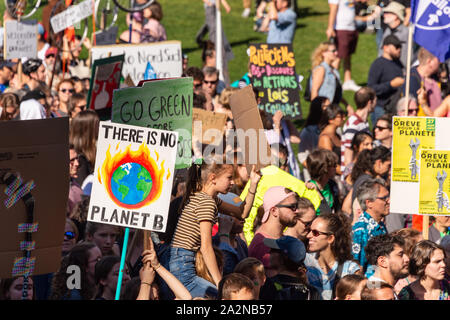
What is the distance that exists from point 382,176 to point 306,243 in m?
2.40

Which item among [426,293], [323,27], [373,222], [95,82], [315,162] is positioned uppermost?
[323,27]

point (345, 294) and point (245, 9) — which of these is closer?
point (345, 294)

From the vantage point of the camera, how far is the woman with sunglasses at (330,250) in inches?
260

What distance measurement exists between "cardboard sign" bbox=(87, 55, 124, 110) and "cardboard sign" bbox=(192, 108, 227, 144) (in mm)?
850

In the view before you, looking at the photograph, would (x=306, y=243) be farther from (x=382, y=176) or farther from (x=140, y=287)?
(x=382, y=176)

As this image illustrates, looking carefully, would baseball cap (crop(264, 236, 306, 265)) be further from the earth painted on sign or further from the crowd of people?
the earth painted on sign

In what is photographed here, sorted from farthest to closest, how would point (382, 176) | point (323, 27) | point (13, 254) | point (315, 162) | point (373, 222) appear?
point (323, 27), point (382, 176), point (315, 162), point (373, 222), point (13, 254)

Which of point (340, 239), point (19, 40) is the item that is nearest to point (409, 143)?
point (340, 239)

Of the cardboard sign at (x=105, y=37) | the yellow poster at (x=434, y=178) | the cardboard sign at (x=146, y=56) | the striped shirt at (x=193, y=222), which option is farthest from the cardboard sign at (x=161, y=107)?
the cardboard sign at (x=105, y=37)

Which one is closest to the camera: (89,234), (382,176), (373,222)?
(89,234)

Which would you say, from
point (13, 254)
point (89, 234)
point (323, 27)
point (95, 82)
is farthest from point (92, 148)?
point (323, 27)

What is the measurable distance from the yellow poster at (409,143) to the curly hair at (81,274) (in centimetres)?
275

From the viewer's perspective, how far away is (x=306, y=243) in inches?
269

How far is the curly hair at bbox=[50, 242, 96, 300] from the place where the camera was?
243 inches
